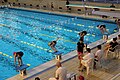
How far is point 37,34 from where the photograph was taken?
508 inches

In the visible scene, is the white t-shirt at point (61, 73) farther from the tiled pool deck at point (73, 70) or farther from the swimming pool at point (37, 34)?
the swimming pool at point (37, 34)

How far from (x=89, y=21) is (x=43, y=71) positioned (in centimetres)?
868

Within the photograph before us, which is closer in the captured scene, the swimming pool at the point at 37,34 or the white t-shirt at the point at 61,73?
the white t-shirt at the point at 61,73

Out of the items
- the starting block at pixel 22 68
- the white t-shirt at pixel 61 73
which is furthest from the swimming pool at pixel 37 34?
the white t-shirt at pixel 61 73

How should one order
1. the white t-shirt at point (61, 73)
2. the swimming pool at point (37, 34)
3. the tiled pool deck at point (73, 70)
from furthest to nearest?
1. the swimming pool at point (37, 34)
2. the tiled pool deck at point (73, 70)
3. the white t-shirt at point (61, 73)

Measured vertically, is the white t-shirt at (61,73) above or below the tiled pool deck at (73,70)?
above

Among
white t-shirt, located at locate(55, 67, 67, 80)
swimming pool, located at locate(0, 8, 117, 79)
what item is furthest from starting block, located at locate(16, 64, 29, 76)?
white t-shirt, located at locate(55, 67, 67, 80)

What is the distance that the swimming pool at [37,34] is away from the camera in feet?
31.1

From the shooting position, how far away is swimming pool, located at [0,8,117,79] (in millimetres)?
9480

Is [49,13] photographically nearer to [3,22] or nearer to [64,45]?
[3,22]

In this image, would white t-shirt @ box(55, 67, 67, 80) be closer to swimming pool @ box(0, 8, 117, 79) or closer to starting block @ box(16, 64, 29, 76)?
starting block @ box(16, 64, 29, 76)

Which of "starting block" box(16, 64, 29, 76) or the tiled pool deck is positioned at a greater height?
"starting block" box(16, 64, 29, 76)

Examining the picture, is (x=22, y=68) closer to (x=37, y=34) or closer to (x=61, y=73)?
(x=61, y=73)

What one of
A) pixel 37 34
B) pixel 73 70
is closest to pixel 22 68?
pixel 73 70
